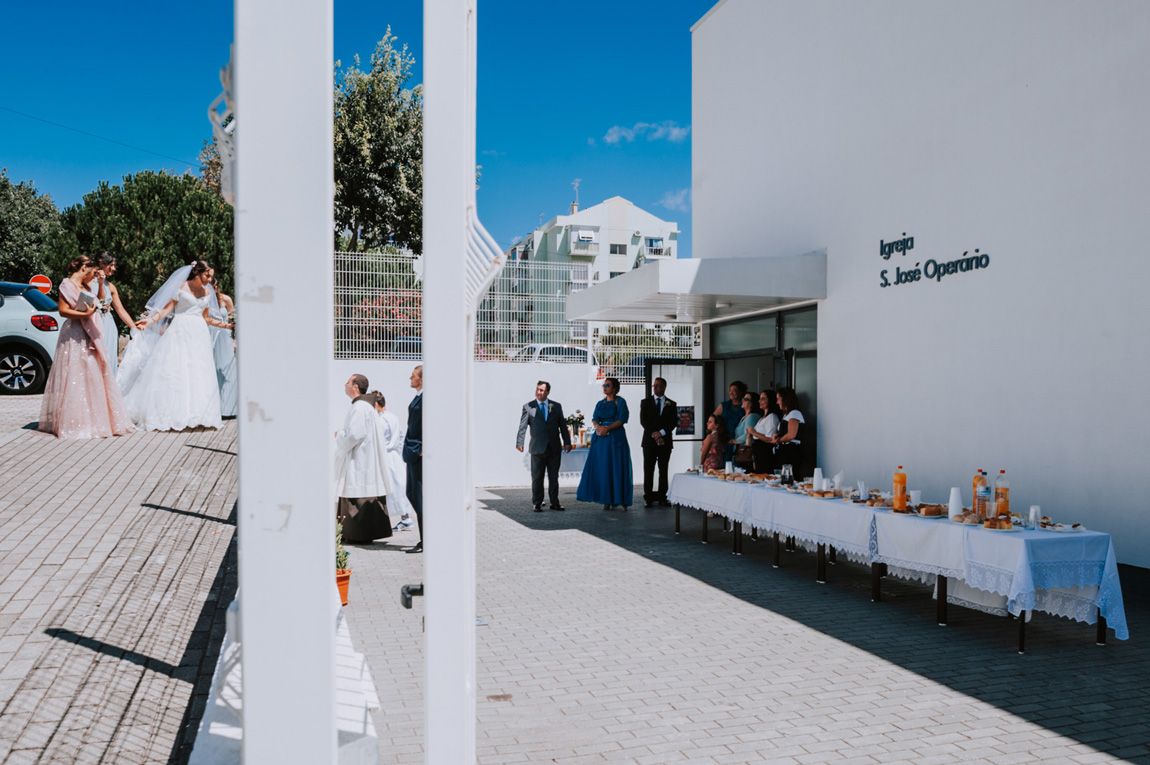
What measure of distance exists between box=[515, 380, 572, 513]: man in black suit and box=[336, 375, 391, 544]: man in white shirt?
3.81 metres

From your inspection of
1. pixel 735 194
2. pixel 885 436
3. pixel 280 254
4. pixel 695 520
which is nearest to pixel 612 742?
pixel 280 254

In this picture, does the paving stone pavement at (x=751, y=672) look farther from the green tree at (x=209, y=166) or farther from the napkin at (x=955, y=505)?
the green tree at (x=209, y=166)

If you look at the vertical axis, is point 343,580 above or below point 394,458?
below

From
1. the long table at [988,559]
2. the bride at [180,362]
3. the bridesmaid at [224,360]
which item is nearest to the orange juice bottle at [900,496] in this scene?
the long table at [988,559]

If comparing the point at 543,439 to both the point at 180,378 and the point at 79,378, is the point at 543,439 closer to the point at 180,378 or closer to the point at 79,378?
the point at 180,378

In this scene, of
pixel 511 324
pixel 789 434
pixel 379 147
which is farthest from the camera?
pixel 379 147

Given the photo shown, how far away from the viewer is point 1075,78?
7.80 m

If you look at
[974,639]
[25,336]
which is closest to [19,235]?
[25,336]

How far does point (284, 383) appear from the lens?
4.42ft

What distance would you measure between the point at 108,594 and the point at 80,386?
5077 mm

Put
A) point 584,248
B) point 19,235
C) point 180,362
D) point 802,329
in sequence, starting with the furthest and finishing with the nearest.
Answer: point 584,248 < point 19,235 < point 802,329 < point 180,362

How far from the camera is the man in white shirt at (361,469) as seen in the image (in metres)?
9.42

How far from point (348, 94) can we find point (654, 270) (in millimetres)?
13406

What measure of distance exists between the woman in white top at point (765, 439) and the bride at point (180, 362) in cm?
726
